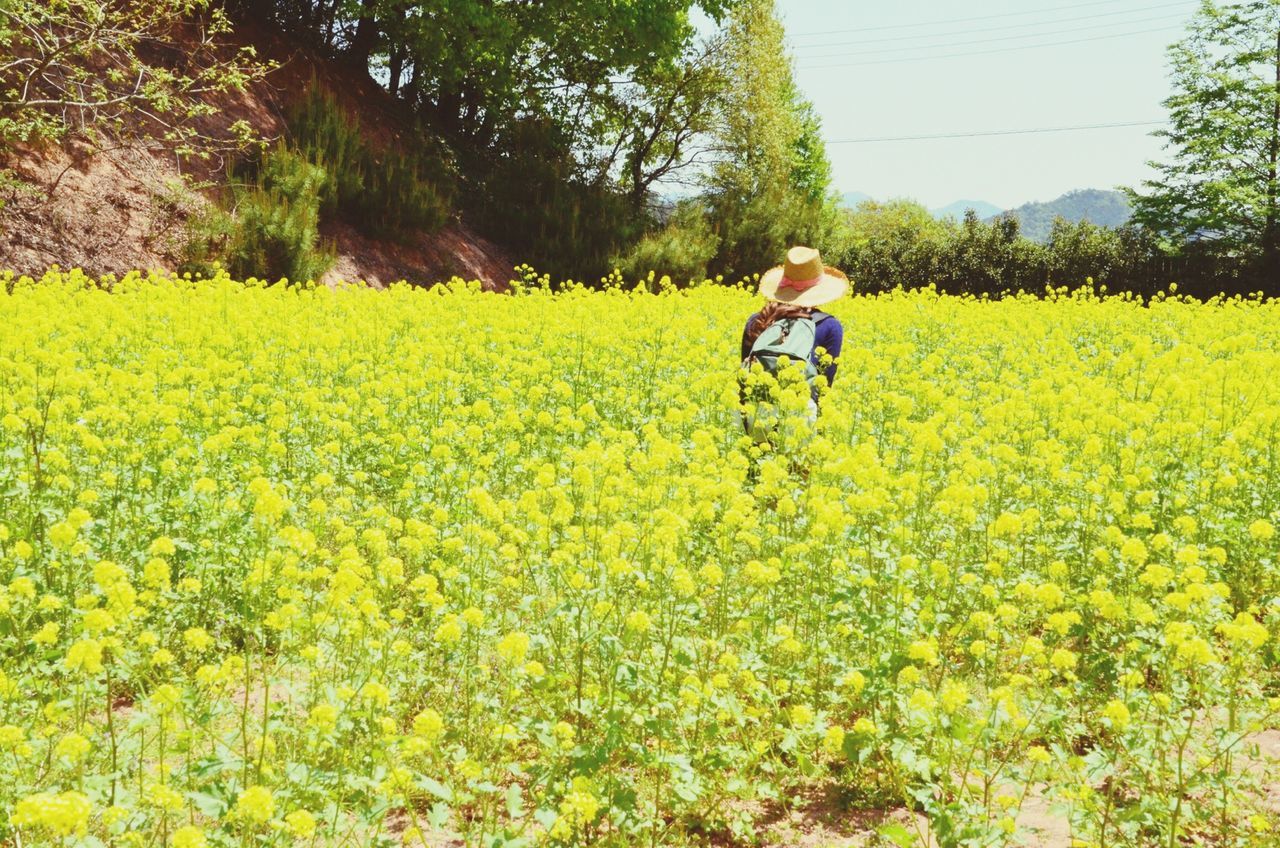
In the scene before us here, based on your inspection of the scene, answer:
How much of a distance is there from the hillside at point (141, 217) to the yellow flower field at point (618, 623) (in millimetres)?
7938

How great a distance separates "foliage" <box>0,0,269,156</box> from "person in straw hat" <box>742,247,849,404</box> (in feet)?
32.7

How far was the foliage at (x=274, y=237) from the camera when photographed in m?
14.9

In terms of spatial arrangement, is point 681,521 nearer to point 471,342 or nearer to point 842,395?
point 842,395

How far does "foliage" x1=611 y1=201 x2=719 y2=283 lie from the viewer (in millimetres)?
22438

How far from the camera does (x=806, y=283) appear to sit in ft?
23.2

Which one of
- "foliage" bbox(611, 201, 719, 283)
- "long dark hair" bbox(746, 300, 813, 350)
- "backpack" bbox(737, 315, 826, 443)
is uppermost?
"foliage" bbox(611, 201, 719, 283)

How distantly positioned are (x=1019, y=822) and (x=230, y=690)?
10.4ft

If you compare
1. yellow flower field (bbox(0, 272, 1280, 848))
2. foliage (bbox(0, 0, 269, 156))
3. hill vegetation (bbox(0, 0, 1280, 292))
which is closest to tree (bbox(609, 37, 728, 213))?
hill vegetation (bbox(0, 0, 1280, 292))

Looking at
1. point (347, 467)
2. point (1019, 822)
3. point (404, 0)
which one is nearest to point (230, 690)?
point (347, 467)

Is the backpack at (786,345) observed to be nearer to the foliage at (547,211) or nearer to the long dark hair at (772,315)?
the long dark hair at (772,315)

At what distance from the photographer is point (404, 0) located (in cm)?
2080

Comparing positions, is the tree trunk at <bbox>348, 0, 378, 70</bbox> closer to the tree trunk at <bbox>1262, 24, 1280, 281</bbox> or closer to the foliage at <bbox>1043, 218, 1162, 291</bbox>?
the foliage at <bbox>1043, 218, 1162, 291</bbox>

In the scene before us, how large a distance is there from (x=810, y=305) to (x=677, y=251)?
16.6 meters

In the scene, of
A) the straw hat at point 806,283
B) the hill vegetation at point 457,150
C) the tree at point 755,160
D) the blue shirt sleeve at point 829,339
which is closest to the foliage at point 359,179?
the hill vegetation at point 457,150
